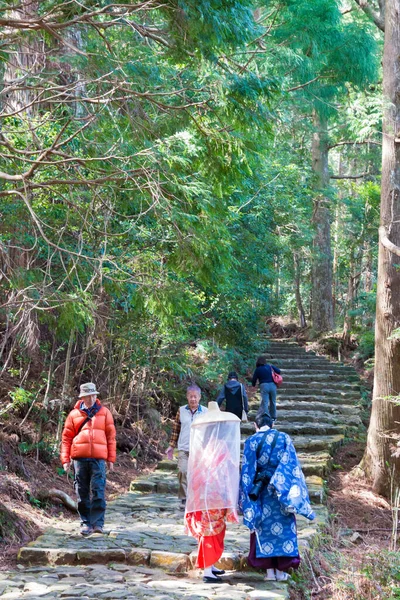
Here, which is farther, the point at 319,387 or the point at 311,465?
the point at 319,387

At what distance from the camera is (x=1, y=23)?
20.3 feet

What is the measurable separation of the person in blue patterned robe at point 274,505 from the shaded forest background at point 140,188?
2.59 metres

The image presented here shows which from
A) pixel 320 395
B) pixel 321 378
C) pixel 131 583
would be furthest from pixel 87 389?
pixel 321 378

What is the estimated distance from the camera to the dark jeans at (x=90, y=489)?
7680 millimetres

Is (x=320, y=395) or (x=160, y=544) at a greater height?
(x=320, y=395)

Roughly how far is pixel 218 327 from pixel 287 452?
10.7 meters

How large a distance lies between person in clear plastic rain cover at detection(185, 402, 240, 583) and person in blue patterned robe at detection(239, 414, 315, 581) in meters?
0.14

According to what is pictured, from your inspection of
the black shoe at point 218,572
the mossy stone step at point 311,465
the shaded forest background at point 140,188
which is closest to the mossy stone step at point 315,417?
the shaded forest background at point 140,188

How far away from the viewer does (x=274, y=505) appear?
634cm

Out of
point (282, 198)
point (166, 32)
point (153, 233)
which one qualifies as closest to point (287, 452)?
point (166, 32)

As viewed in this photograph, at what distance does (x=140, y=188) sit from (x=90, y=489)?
3.24m

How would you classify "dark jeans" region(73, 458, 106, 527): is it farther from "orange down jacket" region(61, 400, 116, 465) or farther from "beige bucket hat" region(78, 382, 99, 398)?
"beige bucket hat" region(78, 382, 99, 398)

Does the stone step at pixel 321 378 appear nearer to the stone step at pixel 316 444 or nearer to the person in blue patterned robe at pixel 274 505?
the stone step at pixel 316 444

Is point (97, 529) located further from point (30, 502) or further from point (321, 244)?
point (321, 244)
